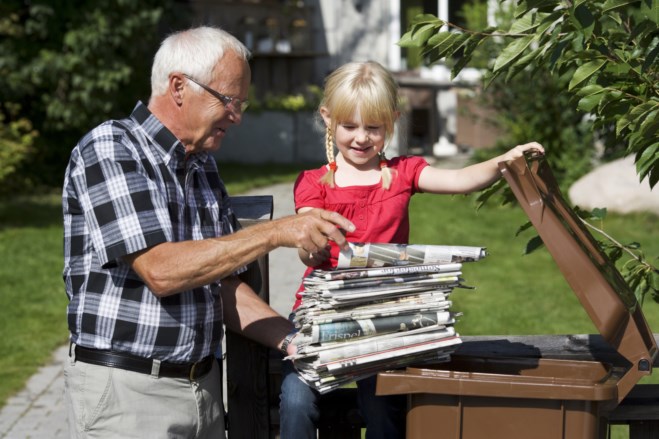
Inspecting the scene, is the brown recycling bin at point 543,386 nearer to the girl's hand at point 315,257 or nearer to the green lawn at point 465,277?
the girl's hand at point 315,257

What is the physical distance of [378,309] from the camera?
107 inches

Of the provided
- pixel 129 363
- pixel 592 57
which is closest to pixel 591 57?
pixel 592 57

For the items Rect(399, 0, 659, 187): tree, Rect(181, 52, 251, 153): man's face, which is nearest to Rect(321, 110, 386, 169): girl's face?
Rect(399, 0, 659, 187): tree

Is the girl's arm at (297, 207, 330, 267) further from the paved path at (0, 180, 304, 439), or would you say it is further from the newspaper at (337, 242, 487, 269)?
the paved path at (0, 180, 304, 439)

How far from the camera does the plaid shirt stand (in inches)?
112

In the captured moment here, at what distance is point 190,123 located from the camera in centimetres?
Result: 306

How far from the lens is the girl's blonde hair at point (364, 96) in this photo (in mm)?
3254

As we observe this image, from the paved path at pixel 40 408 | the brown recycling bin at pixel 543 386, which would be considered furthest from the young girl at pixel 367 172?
the paved path at pixel 40 408

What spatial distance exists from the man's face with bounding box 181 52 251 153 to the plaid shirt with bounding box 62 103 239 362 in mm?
63

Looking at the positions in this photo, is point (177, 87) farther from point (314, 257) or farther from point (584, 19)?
point (584, 19)

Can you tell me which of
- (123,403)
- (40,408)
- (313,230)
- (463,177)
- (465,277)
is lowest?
(40,408)

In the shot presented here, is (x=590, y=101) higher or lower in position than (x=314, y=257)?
higher

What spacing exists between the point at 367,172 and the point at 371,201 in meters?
0.13

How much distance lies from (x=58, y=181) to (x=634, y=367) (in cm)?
1440
